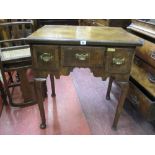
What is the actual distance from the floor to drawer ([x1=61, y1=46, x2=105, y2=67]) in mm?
585

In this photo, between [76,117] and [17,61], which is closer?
[17,61]

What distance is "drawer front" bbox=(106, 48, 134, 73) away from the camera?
38.6 inches

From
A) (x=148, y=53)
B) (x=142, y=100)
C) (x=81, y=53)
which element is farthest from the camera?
(x=148, y=53)

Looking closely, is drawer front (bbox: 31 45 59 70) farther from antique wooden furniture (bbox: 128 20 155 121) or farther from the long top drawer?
the long top drawer

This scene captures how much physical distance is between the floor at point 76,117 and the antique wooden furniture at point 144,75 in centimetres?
25

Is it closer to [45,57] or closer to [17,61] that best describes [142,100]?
[45,57]

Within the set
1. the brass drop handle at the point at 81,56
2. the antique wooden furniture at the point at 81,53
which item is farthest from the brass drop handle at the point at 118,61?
the brass drop handle at the point at 81,56

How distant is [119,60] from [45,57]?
438 mm

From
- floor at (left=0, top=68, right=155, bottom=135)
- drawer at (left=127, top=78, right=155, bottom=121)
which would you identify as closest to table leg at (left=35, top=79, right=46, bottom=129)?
floor at (left=0, top=68, right=155, bottom=135)

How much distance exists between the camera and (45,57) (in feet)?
3.30

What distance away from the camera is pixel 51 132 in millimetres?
1313

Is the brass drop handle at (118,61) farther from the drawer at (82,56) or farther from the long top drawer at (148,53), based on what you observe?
the long top drawer at (148,53)

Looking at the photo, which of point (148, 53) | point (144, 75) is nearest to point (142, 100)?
point (144, 75)

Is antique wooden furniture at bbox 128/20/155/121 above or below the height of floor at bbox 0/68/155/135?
above
